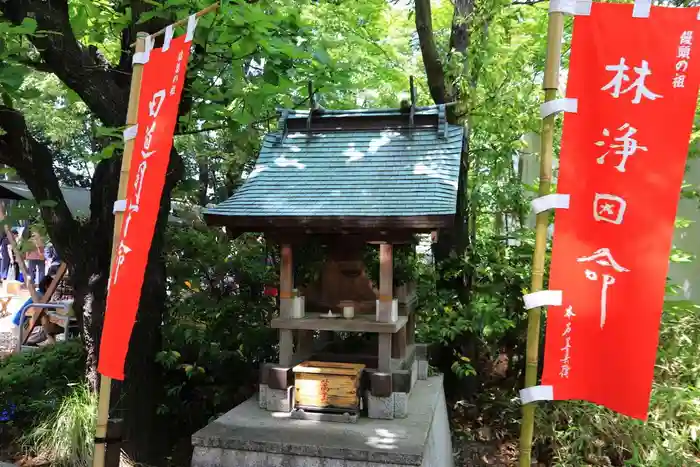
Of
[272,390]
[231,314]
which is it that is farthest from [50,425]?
[272,390]

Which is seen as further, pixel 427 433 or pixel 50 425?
pixel 50 425

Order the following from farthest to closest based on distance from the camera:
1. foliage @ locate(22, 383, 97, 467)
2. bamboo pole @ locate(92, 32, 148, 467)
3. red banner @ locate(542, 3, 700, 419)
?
foliage @ locate(22, 383, 97, 467) < bamboo pole @ locate(92, 32, 148, 467) < red banner @ locate(542, 3, 700, 419)

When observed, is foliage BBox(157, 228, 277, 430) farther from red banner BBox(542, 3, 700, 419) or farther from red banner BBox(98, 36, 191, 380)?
red banner BBox(542, 3, 700, 419)

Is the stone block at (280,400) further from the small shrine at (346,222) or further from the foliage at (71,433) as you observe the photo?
the foliage at (71,433)

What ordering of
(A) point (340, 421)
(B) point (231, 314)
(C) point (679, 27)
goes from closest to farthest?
(C) point (679, 27) < (A) point (340, 421) < (B) point (231, 314)

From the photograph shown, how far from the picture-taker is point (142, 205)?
3.16m

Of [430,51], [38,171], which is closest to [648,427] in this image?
[430,51]

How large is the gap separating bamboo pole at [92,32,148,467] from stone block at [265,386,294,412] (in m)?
2.01

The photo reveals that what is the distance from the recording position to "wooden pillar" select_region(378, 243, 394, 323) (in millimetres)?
5066

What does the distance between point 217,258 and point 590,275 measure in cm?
544

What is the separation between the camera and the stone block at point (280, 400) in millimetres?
5246

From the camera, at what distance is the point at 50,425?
6.12 meters

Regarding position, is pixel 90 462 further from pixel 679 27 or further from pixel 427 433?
pixel 679 27

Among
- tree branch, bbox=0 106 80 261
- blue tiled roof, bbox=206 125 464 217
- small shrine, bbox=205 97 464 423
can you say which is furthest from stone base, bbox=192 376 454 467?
tree branch, bbox=0 106 80 261
